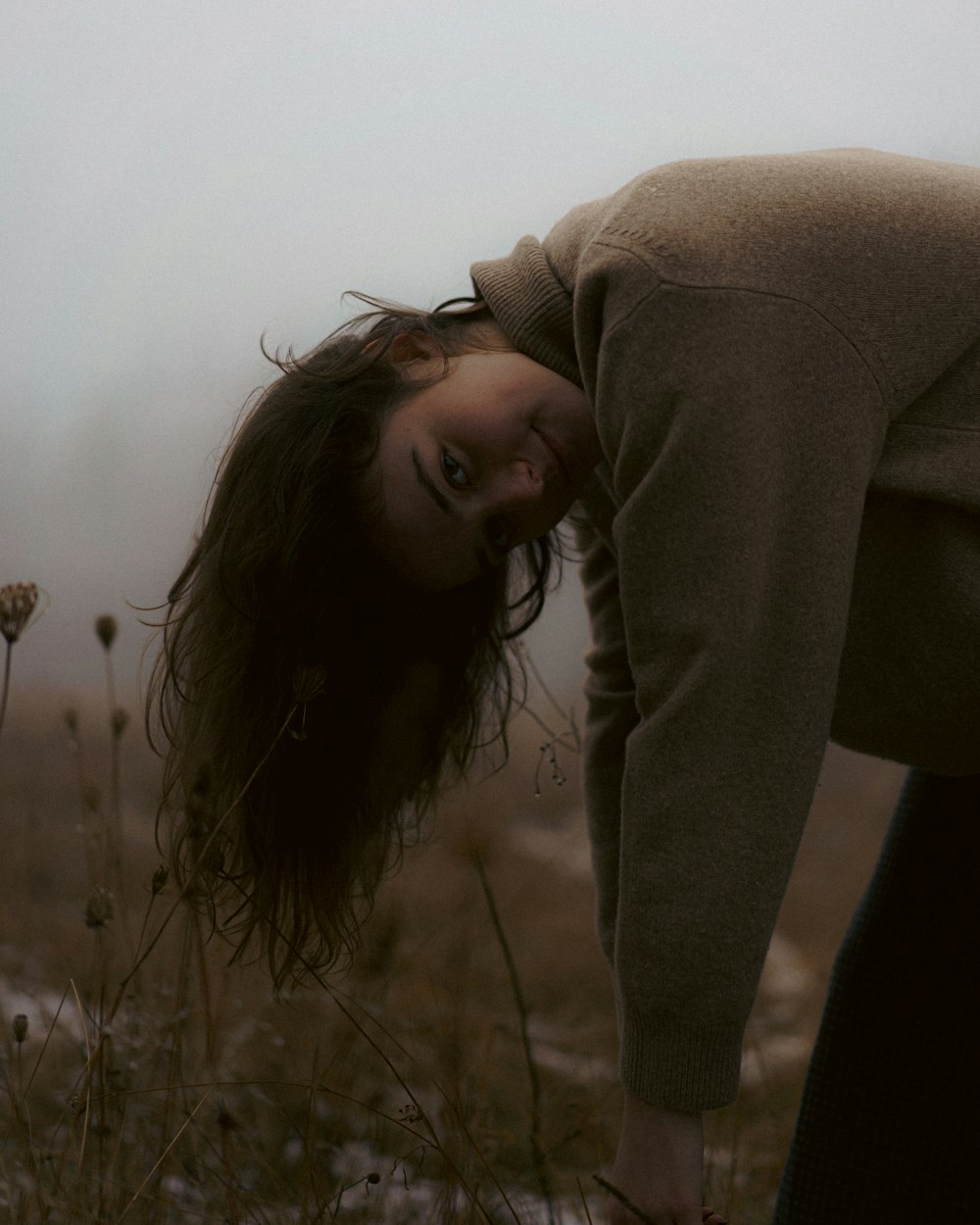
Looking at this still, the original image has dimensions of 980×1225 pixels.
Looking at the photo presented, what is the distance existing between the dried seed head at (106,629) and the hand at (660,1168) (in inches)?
21.4

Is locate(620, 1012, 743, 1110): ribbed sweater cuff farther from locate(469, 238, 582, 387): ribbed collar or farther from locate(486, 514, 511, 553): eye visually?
locate(469, 238, 582, 387): ribbed collar

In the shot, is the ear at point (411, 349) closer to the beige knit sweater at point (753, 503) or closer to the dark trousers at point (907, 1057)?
the beige knit sweater at point (753, 503)

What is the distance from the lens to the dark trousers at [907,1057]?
1055 millimetres

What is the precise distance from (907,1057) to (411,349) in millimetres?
836

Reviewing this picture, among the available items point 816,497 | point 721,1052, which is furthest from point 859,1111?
point 816,497

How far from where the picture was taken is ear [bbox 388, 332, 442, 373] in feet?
3.53

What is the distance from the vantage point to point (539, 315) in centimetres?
98

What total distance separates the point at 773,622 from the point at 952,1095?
0.60m

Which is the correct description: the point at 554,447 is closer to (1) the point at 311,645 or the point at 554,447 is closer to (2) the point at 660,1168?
(1) the point at 311,645

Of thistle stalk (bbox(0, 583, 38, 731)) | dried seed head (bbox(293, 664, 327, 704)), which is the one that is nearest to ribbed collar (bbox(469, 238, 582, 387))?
dried seed head (bbox(293, 664, 327, 704))

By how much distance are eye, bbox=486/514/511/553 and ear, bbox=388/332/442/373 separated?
18 centimetres

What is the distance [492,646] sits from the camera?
4.15 feet

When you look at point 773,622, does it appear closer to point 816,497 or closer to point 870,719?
point 816,497

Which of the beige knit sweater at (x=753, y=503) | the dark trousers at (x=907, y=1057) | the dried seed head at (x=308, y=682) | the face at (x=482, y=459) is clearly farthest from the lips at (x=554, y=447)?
the dark trousers at (x=907, y=1057)
